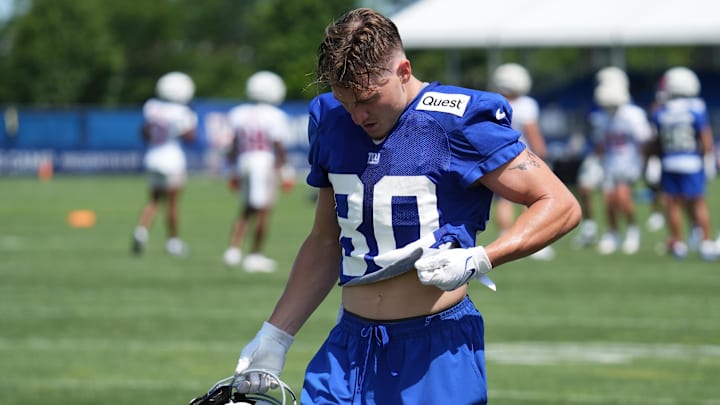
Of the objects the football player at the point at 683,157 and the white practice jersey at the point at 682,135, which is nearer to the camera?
the football player at the point at 683,157

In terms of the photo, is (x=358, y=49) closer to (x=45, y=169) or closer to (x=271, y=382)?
(x=271, y=382)

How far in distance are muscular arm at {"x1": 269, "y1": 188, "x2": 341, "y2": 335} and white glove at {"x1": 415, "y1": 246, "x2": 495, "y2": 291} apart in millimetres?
597

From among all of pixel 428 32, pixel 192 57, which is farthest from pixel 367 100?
pixel 192 57

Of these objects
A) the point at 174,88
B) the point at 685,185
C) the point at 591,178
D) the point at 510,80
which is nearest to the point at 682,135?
the point at 685,185

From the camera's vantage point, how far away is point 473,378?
3.91 meters

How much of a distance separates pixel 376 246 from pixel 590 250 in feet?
43.5

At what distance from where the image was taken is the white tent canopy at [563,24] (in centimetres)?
4331

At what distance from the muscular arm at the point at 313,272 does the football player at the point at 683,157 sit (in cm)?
1115

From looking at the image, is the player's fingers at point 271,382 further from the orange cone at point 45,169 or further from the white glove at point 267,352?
the orange cone at point 45,169

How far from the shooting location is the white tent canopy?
43.3 meters

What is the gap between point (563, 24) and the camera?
1738 inches

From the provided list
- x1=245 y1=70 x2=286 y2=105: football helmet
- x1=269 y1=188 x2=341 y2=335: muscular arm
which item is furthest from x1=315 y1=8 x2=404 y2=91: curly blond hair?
x1=245 y1=70 x2=286 y2=105: football helmet

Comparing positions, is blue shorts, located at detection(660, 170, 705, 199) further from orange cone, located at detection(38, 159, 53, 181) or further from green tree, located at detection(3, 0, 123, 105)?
green tree, located at detection(3, 0, 123, 105)

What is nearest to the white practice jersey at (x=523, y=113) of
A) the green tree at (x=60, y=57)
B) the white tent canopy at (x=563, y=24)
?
the white tent canopy at (x=563, y=24)
